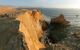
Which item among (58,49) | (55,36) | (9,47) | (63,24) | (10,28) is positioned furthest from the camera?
(63,24)

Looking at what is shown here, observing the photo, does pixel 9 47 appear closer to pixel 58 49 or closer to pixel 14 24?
pixel 14 24

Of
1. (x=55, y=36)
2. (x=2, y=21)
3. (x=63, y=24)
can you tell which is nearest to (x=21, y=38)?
(x=2, y=21)

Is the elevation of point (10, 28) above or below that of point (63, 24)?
above

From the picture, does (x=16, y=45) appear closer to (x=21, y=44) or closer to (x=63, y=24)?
(x=21, y=44)

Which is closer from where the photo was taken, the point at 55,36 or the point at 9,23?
the point at 9,23

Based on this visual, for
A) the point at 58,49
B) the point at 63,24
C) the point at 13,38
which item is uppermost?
the point at 13,38

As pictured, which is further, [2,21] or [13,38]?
[2,21]

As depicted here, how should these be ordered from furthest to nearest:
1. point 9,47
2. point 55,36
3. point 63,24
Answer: point 63,24, point 55,36, point 9,47

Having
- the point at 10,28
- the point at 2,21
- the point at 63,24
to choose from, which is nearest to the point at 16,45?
the point at 10,28

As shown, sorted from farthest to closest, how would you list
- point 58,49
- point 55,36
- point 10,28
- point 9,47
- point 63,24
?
point 63,24
point 55,36
point 58,49
point 10,28
point 9,47
